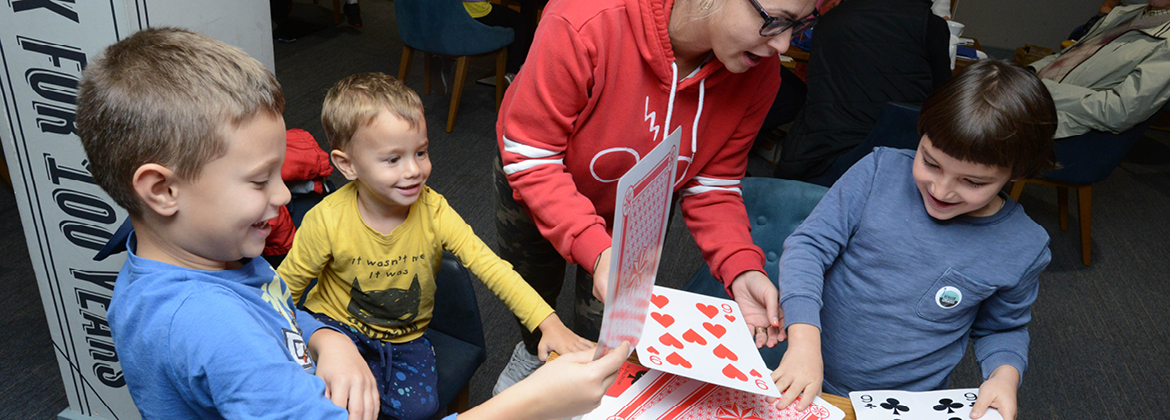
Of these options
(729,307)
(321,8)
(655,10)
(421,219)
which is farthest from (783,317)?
(321,8)

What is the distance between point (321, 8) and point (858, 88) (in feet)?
A: 16.2

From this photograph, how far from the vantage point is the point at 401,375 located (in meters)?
1.39

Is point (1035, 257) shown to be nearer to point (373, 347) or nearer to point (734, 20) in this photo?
point (734, 20)

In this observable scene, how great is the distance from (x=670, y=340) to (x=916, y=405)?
1.32ft

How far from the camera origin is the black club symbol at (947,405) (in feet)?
3.40

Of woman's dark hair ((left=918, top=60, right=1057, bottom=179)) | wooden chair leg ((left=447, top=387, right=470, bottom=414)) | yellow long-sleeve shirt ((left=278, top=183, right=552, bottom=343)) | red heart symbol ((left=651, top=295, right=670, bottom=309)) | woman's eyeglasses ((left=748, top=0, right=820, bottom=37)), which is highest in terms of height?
woman's eyeglasses ((left=748, top=0, right=820, bottom=37))

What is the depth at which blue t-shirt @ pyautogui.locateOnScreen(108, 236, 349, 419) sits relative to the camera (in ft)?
2.48

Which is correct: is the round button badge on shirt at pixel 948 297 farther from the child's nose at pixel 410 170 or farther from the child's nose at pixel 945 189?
the child's nose at pixel 410 170

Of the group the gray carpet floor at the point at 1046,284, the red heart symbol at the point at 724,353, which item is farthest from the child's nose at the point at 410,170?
the gray carpet floor at the point at 1046,284

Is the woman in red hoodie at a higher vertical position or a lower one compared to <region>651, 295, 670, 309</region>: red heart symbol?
higher

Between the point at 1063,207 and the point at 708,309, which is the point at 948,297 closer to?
the point at 708,309

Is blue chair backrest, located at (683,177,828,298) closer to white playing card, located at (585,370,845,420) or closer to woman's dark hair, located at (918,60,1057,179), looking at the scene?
woman's dark hair, located at (918,60,1057,179)

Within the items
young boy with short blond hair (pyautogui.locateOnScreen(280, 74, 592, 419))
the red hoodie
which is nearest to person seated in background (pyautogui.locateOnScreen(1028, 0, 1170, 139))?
the red hoodie

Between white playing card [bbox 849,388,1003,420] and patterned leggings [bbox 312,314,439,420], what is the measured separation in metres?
0.82
